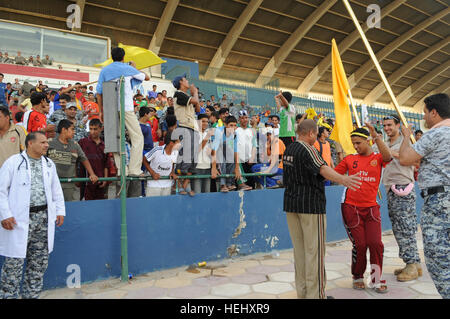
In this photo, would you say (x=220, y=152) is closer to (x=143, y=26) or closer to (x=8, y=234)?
(x=8, y=234)

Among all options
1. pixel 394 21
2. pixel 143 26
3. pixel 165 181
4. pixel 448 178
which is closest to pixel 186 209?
pixel 165 181

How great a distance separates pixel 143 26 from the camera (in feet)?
76.1

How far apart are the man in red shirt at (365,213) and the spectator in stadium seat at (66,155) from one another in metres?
3.20

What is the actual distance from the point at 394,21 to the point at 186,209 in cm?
3212

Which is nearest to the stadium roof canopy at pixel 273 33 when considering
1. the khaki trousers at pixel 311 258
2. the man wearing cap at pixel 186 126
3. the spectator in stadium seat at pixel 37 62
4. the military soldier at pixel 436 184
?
the spectator in stadium seat at pixel 37 62

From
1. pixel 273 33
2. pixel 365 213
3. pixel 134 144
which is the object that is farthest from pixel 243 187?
pixel 273 33

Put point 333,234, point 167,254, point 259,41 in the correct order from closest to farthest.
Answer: point 167,254, point 333,234, point 259,41

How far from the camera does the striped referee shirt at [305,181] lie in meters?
2.97

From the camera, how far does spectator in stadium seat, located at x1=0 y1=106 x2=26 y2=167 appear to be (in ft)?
11.5

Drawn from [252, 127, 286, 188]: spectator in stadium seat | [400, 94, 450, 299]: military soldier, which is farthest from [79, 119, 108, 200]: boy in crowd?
[400, 94, 450, 299]: military soldier

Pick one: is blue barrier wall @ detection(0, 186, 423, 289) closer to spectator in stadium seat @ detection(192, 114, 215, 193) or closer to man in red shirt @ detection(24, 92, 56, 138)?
spectator in stadium seat @ detection(192, 114, 215, 193)

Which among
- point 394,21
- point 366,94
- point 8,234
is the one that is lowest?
point 8,234

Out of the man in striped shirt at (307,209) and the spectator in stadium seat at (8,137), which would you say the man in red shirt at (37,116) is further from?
the man in striped shirt at (307,209)

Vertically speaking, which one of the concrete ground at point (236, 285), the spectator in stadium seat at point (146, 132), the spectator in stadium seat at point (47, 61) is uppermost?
the spectator in stadium seat at point (47, 61)
